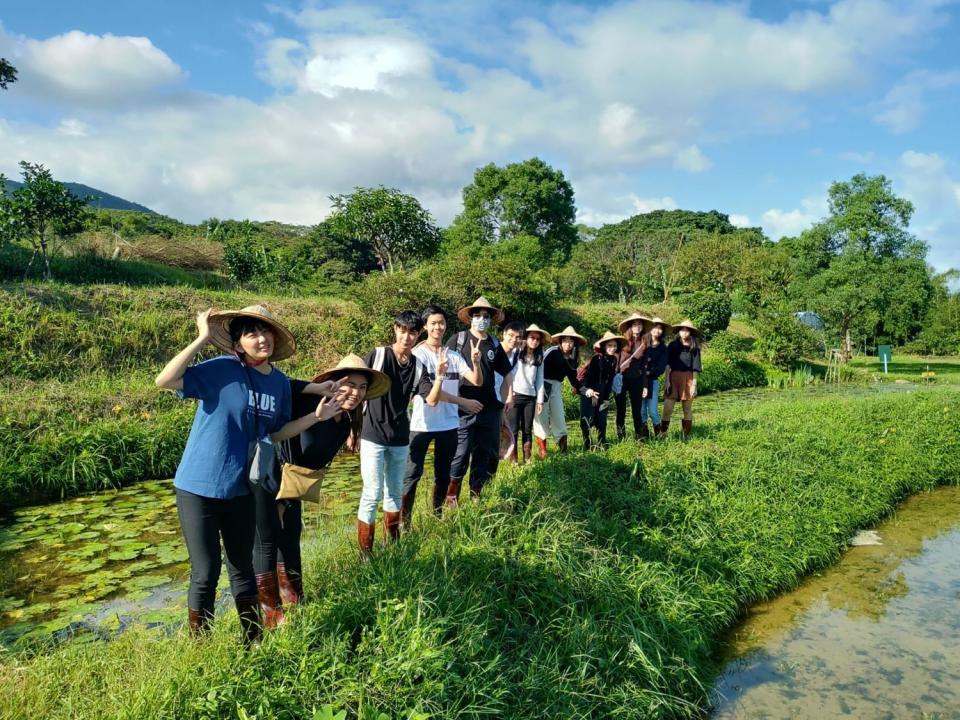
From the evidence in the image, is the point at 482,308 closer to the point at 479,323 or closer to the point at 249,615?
the point at 479,323

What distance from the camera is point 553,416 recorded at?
727 cm

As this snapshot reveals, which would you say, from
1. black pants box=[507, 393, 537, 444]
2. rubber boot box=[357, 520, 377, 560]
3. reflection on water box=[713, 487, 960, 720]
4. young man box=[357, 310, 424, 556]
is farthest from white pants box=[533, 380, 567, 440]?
rubber boot box=[357, 520, 377, 560]

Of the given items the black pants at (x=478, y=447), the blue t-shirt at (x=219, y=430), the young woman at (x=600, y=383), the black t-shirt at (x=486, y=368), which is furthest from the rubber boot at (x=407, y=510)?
the young woman at (x=600, y=383)

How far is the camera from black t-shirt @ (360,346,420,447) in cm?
416

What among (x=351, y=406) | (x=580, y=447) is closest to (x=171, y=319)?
(x=580, y=447)

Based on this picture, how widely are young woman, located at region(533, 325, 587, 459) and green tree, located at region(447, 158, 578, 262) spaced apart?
92.4ft

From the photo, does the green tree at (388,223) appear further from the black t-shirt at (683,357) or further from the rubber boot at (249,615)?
the rubber boot at (249,615)

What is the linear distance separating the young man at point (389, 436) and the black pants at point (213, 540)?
111 cm

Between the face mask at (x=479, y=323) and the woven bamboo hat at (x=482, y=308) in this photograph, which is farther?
the woven bamboo hat at (x=482, y=308)

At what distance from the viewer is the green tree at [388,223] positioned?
21.2 metres

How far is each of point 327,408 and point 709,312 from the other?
2037 centimetres

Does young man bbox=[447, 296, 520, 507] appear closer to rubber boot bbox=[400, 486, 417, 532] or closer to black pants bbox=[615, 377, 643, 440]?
rubber boot bbox=[400, 486, 417, 532]

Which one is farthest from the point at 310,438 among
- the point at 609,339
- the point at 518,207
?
the point at 518,207

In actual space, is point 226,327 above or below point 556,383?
above
